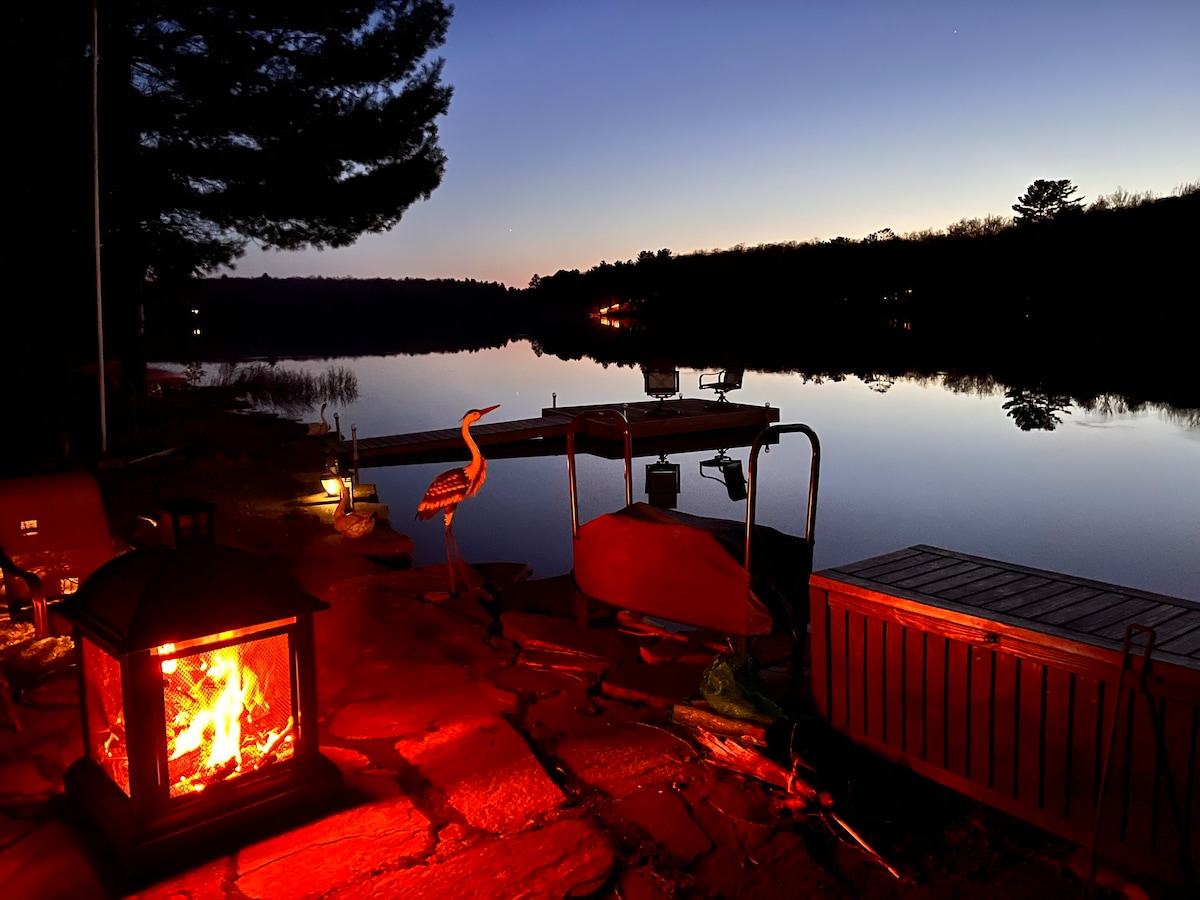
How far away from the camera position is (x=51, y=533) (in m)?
5.17

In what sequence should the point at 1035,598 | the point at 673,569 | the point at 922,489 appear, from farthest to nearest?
the point at 922,489
the point at 673,569
the point at 1035,598

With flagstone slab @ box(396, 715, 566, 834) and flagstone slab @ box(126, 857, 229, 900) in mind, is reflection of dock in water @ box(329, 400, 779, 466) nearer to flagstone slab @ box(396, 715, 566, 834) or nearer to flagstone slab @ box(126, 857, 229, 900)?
flagstone slab @ box(396, 715, 566, 834)

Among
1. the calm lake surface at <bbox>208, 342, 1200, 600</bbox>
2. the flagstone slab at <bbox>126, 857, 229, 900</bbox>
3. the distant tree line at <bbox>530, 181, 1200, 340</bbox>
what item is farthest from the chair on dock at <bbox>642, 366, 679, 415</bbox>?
the distant tree line at <bbox>530, 181, 1200, 340</bbox>

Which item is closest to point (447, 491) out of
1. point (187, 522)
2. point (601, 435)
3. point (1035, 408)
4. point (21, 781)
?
point (187, 522)

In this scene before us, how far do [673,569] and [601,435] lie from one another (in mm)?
12306

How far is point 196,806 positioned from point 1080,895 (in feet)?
9.25

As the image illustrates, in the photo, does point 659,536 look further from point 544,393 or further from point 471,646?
point 544,393

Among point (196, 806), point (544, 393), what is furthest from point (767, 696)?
point (544, 393)

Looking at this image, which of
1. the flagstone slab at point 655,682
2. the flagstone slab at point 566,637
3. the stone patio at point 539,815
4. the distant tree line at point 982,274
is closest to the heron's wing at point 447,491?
the flagstone slab at point 566,637

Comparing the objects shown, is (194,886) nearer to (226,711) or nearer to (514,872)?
(226,711)

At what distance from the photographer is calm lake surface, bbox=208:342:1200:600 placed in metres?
9.92

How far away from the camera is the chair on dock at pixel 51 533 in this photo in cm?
501

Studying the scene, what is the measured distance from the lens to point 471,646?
5145 mm

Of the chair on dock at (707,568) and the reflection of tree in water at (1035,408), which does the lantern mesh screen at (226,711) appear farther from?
the reflection of tree in water at (1035,408)
